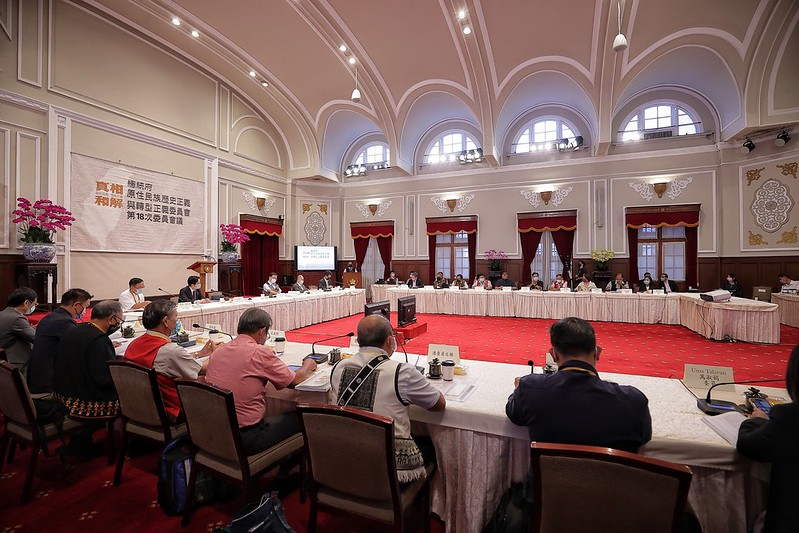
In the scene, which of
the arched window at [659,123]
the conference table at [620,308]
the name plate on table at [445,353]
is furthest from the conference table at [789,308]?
the name plate on table at [445,353]

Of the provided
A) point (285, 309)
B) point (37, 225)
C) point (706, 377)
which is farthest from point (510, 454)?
point (37, 225)

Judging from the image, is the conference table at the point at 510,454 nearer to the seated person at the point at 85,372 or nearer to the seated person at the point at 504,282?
the seated person at the point at 85,372

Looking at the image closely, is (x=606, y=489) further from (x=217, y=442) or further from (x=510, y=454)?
(x=217, y=442)

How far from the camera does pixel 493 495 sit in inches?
65.9

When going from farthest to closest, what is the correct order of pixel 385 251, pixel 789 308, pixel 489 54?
pixel 385 251 → pixel 489 54 → pixel 789 308

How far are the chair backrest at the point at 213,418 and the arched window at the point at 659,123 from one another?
11034mm

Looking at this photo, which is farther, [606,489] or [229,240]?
[229,240]

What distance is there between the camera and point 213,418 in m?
1.69

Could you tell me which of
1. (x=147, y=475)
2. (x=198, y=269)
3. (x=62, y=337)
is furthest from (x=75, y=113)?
(x=147, y=475)

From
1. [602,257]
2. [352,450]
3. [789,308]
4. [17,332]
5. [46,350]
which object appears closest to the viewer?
[352,450]

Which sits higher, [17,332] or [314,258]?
[314,258]

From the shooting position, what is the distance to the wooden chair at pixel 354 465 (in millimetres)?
1325

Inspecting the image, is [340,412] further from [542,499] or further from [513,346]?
[513,346]

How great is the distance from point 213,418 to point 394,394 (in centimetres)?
87
